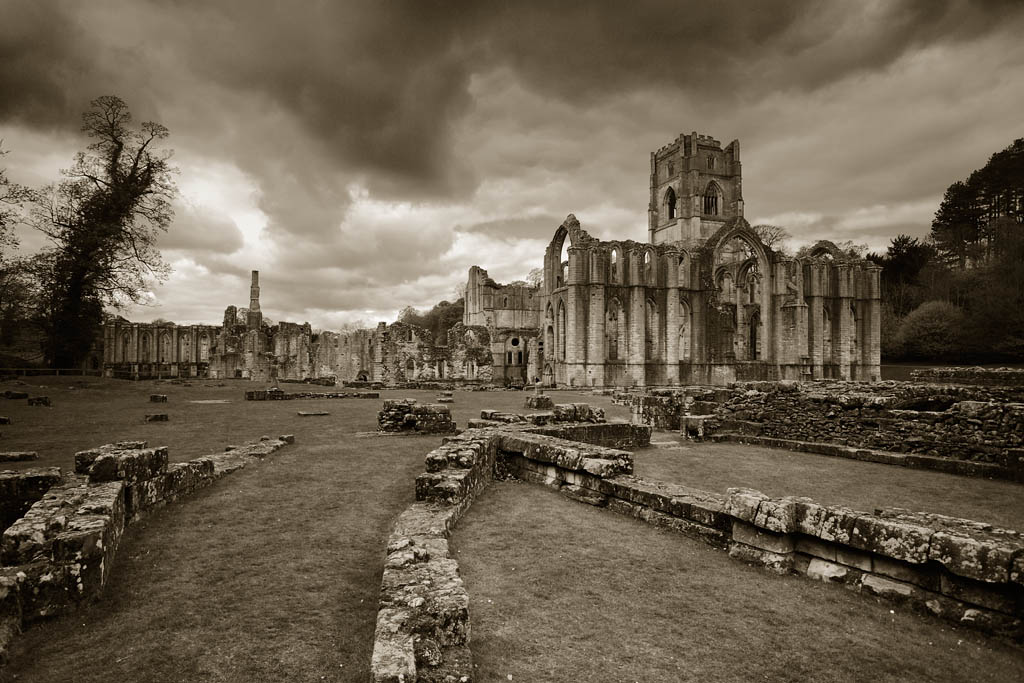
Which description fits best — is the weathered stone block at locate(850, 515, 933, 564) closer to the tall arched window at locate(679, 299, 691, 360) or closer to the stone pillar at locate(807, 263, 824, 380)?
the tall arched window at locate(679, 299, 691, 360)

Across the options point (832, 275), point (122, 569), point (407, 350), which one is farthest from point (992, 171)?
point (122, 569)

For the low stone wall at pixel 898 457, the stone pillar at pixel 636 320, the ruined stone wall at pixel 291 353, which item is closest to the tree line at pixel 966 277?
the stone pillar at pixel 636 320

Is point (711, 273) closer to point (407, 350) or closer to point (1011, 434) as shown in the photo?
point (407, 350)

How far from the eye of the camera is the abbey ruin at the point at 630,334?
1458 inches

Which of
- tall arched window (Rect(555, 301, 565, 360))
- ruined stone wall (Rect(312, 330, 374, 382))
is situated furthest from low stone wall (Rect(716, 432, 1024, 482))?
ruined stone wall (Rect(312, 330, 374, 382))

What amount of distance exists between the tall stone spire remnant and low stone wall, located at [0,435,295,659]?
38.3 m

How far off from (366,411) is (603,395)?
14.3 m

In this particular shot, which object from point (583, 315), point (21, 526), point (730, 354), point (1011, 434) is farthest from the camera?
point (730, 354)

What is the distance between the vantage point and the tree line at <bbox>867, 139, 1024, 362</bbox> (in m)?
36.0

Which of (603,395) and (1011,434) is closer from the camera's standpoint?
(1011,434)

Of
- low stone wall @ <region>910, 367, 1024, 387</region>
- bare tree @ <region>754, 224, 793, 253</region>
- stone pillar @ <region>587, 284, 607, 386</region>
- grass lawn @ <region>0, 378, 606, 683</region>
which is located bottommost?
grass lawn @ <region>0, 378, 606, 683</region>

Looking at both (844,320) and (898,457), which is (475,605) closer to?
(898,457)

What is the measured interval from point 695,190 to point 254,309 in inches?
1962

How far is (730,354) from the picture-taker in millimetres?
39906
